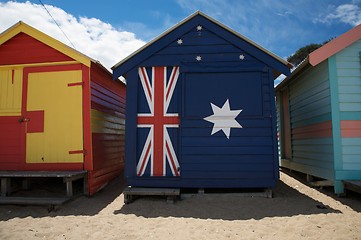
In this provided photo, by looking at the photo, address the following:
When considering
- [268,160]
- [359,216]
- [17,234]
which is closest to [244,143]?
[268,160]

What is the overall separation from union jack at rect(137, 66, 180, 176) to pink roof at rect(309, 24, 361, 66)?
343 centimetres

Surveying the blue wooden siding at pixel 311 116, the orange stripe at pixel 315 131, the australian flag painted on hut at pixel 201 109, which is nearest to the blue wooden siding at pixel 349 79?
the blue wooden siding at pixel 311 116

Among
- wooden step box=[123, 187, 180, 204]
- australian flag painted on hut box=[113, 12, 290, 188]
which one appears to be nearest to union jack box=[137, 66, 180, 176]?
australian flag painted on hut box=[113, 12, 290, 188]

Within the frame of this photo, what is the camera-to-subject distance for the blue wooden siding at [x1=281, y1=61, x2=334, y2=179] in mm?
6871

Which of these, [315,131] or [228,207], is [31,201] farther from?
[315,131]

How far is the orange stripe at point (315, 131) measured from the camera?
6.81 meters

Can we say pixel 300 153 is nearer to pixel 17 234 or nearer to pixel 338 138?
pixel 338 138

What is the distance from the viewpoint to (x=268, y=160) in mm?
6355

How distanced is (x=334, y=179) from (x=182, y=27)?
524 cm

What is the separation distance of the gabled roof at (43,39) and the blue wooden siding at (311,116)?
597 centimetres

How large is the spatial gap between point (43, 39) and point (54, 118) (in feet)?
6.97

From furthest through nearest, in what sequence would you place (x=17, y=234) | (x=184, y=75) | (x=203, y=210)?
(x=184, y=75) < (x=203, y=210) < (x=17, y=234)

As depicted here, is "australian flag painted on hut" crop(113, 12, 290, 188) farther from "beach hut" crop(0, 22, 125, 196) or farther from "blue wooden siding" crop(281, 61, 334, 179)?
"blue wooden siding" crop(281, 61, 334, 179)

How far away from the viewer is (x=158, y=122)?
663cm
